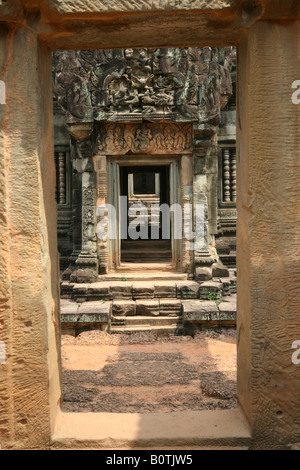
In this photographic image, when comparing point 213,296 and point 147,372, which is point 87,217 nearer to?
point 213,296

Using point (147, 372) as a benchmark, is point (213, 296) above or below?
above

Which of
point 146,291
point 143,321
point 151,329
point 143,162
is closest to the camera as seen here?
point 151,329

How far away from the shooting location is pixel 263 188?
2574 mm

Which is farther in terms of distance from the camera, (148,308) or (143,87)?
(143,87)

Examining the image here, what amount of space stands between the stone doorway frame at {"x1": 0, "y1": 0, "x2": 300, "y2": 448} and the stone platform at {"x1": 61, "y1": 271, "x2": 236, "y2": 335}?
4405 millimetres

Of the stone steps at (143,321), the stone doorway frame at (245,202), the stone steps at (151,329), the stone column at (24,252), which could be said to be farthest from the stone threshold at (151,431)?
the stone steps at (143,321)

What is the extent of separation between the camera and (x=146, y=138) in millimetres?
8023

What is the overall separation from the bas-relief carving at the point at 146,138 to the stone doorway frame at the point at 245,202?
5.28 metres

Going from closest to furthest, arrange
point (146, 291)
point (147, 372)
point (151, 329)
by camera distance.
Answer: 1. point (147, 372)
2. point (151, 329)
3. point (146, 291)

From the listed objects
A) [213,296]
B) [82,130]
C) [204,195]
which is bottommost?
[213,296]

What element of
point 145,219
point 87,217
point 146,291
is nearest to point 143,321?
point 146,291

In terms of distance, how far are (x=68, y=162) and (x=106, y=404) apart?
21.0ft

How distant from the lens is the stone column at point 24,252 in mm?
2543

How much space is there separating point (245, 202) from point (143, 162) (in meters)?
5.64
